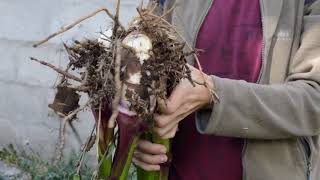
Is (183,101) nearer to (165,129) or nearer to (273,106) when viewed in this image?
(165,129)

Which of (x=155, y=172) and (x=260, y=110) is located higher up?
(x=260, y=110)

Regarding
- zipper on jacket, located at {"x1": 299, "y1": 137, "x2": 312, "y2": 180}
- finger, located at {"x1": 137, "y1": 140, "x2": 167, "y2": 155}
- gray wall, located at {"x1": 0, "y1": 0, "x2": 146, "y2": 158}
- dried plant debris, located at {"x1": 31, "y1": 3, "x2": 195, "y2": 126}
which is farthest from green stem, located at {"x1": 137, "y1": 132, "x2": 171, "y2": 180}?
gray wall, located at {"x1": 0, "y1": 0, "x2": 146, "y2": 158}

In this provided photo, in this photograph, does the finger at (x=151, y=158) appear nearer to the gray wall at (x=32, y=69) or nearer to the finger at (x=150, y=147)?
the finger at (x=150, y=147)

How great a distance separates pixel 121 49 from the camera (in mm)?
1245

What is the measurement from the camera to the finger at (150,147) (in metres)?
1.34

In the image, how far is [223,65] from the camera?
4.90 ft

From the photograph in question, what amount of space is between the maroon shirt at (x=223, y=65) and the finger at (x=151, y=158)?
0.15 meters

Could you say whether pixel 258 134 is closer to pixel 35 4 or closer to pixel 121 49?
pixel 121 49

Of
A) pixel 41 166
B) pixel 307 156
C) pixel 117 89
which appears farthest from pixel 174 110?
pixel 41 166

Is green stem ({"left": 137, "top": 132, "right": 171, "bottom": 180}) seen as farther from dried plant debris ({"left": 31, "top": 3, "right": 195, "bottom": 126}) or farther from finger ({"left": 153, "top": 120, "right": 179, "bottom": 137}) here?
dried plant debris ({"left": 31, "top": 3, "right": 195, "bottom": 126})

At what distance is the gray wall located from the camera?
127 inches

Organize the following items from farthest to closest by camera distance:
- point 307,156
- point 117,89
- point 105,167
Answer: point 307,156, point 105,167, point 117,89

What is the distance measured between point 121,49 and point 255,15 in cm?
39

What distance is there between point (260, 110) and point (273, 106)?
32mm
